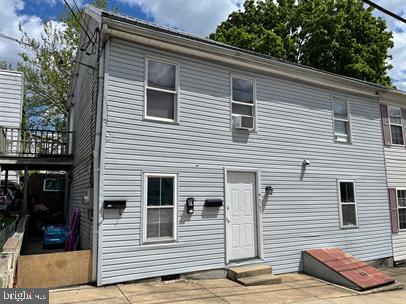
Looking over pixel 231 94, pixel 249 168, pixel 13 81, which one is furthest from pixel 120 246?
pixel 13 81

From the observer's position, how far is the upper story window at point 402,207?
11.7 m

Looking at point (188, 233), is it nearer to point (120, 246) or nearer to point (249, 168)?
point (120, 246)

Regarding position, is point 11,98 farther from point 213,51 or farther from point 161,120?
point 213,51

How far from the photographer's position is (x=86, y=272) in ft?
21.4

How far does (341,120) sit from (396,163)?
3.00 meters

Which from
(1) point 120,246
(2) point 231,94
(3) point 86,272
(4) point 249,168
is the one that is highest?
(2) point 231,94

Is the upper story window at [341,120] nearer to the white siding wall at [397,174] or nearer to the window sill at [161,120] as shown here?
the white siding wall at [397,174]

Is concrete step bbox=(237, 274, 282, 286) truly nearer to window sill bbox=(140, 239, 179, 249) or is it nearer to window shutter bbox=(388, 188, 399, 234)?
window sill bbox=(140, 239, 179, 249)

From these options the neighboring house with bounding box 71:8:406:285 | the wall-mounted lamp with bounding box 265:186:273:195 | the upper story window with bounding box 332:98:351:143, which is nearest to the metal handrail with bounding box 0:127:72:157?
the neighboring house with bounding box 71:8:406:285

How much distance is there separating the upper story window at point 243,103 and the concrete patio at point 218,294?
12.1 feet

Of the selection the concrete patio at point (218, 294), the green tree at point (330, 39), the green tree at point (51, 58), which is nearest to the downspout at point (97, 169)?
the concrete patio at point (218, 294)

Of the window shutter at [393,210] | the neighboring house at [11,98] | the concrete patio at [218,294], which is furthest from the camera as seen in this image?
the neighboring house at [11,98]

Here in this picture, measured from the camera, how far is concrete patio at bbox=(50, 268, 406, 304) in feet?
19.4

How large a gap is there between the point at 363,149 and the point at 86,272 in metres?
8.86
